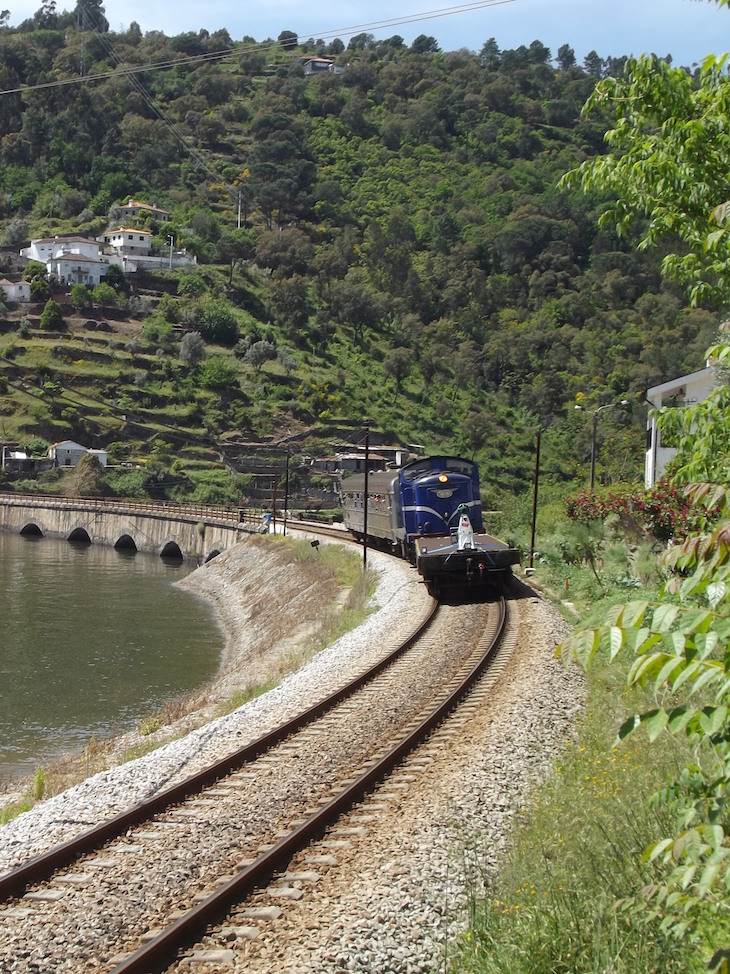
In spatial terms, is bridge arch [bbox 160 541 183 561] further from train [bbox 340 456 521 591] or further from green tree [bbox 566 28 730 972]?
green tree [bbox 566 28 730 972]

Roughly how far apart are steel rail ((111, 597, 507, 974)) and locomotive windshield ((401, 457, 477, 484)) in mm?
16339

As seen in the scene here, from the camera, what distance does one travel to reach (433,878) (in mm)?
7812

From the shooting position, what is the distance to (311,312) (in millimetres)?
134250

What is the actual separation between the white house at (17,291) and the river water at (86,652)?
72.6m

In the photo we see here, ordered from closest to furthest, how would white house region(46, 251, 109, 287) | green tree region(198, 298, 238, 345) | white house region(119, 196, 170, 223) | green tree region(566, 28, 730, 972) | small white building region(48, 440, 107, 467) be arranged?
green tree region(566, 28, 730, 972) < small white building region(48, 440, 107, 467) < green tree region(198, 298, 238, 345) < white house region(46, 251, 109, 287) < white house region(119, 196, 170, 223)

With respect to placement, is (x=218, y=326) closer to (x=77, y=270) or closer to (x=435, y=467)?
(x=77, y=270)

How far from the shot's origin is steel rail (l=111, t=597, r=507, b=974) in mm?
6742

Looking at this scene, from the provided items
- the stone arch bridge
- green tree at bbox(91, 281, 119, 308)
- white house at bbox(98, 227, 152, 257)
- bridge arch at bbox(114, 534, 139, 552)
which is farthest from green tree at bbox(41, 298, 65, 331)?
bridge arch at bbox(114, 534, 139, 552)

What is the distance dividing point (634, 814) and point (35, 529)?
75.9m

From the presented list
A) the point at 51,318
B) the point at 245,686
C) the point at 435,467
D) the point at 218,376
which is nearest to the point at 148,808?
the point at 245,686

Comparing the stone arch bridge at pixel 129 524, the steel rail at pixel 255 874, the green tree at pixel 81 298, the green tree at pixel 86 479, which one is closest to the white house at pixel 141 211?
the green tree at pixel 81 298

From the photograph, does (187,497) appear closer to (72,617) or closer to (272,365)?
(272,365)

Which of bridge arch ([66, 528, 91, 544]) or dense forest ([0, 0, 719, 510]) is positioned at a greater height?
dense forest ([0, 0, 719, 510])

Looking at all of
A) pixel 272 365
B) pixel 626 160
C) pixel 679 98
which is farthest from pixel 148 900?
pixel 272 365
